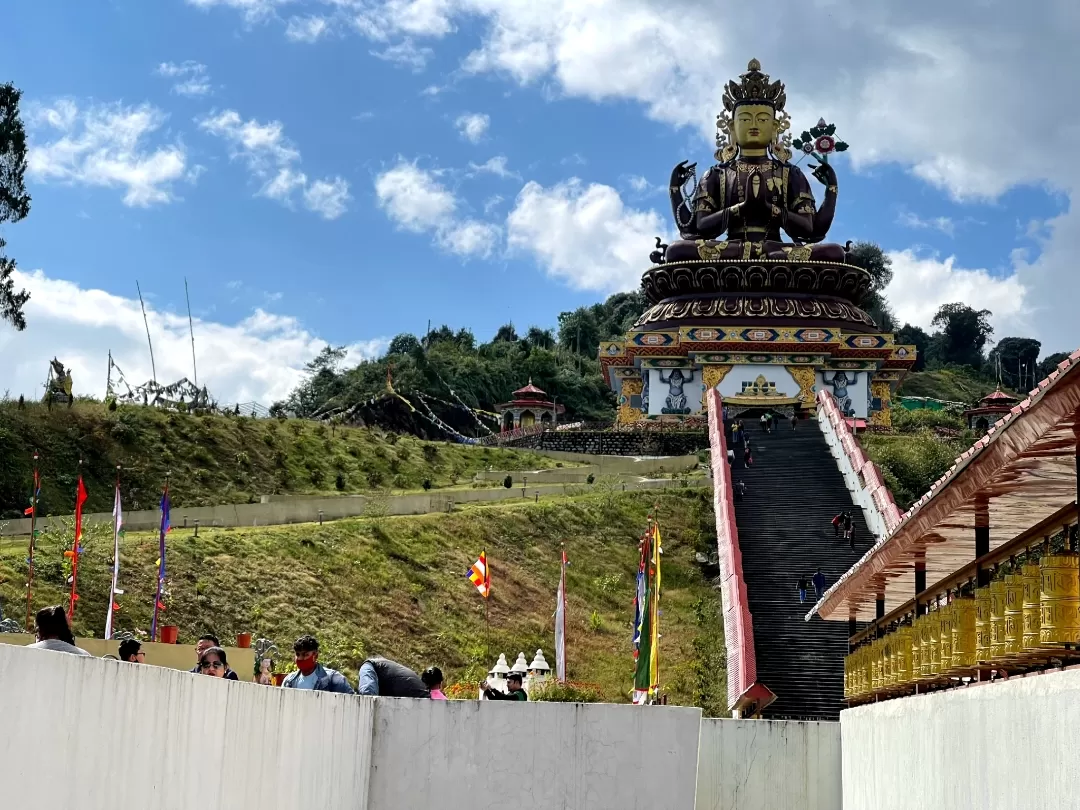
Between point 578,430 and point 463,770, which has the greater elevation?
point 578,430

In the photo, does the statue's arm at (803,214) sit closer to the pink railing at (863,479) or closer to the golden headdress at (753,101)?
the golden headdress at (753,101)

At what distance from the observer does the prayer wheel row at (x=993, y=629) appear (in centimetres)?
892

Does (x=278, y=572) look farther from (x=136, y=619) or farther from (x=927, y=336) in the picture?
(x=927, y=336)

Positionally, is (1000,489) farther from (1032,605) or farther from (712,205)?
(712,205)

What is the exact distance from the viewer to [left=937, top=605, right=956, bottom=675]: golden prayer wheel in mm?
12477

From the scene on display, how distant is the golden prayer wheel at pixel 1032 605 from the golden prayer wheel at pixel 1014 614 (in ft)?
0.65

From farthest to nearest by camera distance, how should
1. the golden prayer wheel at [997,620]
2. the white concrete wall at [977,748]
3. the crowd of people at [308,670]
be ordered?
the golden prayer wheel at [997,620] < the crowd of people at [308,670] < the white concrete wall at [977,748]

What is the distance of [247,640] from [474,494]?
26.2 metres

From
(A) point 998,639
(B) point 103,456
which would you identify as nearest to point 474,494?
(B) point 103,456

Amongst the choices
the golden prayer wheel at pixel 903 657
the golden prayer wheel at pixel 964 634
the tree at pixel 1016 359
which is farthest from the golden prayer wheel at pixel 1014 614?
the tree at pixel 1016 359

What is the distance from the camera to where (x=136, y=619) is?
3138 cm

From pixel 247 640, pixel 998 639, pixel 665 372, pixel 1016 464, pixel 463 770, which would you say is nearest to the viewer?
pixel 1016 464

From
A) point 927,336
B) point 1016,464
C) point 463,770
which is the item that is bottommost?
point 463,770

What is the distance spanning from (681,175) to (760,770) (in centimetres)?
5115
